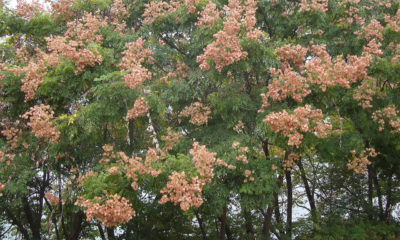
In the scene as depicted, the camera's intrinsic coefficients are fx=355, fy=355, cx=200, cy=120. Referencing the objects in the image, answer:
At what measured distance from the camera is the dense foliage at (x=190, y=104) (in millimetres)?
5242

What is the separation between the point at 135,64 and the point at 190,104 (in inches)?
57.7

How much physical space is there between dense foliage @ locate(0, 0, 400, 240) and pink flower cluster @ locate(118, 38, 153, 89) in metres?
0.03

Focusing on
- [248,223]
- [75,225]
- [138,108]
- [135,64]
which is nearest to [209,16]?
[135,64]

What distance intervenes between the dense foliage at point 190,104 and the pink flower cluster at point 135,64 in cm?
3

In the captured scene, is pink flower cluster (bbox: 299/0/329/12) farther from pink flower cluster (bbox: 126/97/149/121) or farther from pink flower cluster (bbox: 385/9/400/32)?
pink flower cluster (bbox: 126/97/149/121)

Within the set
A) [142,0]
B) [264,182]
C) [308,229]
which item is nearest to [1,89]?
[142,0]

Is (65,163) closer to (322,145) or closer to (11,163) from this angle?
(11,163)

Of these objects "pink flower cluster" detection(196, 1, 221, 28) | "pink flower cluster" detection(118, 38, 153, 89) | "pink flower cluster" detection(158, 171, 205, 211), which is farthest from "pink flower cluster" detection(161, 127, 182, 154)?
"pink flower cluster" detection(196, 1, 221, 28)

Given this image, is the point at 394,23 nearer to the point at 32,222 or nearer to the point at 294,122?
the point at 294,122

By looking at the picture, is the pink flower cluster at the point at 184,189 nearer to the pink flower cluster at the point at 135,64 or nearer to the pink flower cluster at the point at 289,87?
the pink flower cluster at the point at 135,64

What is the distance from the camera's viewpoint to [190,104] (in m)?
7.02

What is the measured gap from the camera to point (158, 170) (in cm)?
480

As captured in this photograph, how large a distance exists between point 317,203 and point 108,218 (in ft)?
26.0

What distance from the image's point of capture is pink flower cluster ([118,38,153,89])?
5.19 m
